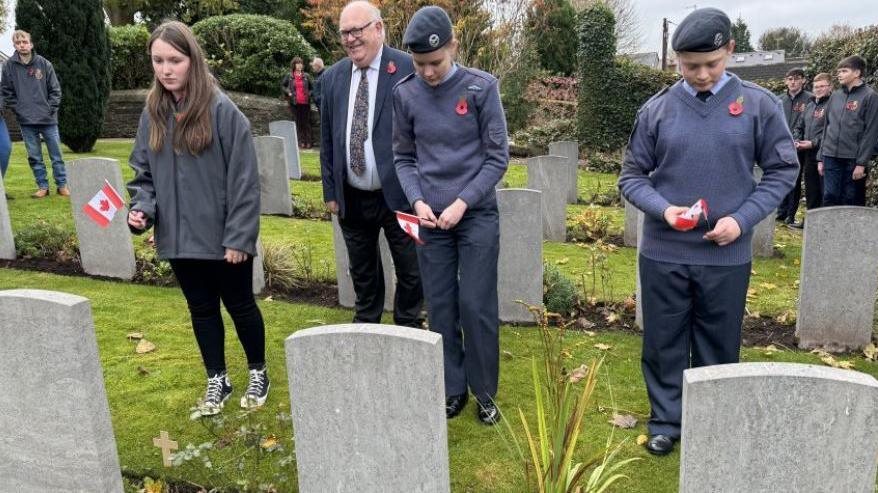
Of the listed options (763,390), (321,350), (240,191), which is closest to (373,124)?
(240,191)

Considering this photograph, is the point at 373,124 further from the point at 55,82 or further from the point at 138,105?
the point at 138,105

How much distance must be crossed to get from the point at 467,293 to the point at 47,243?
205 inches

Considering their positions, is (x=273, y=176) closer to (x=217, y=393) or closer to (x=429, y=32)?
(x=217, y=393)

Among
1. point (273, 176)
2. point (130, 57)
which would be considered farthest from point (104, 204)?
point (130, 57)

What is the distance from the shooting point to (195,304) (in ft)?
11.7

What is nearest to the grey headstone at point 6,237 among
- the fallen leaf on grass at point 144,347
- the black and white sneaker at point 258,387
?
the fallen leaf on grass at point 144,347

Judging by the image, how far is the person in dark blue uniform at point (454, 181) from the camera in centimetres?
328

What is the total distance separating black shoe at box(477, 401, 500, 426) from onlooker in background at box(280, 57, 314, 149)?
1266 cm

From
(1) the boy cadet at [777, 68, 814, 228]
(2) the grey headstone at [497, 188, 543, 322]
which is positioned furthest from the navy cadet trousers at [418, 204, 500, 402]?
(1) the boy cadet at [777, 68, 814, 228]

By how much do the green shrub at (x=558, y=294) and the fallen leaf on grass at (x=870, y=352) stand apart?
1985 mm

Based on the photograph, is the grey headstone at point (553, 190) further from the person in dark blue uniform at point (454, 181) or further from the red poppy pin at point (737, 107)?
the red poppy pin at point (737, 107)

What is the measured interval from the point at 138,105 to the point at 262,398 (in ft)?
48.6

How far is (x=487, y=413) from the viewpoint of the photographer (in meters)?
3.64

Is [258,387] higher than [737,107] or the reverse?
the reverse
